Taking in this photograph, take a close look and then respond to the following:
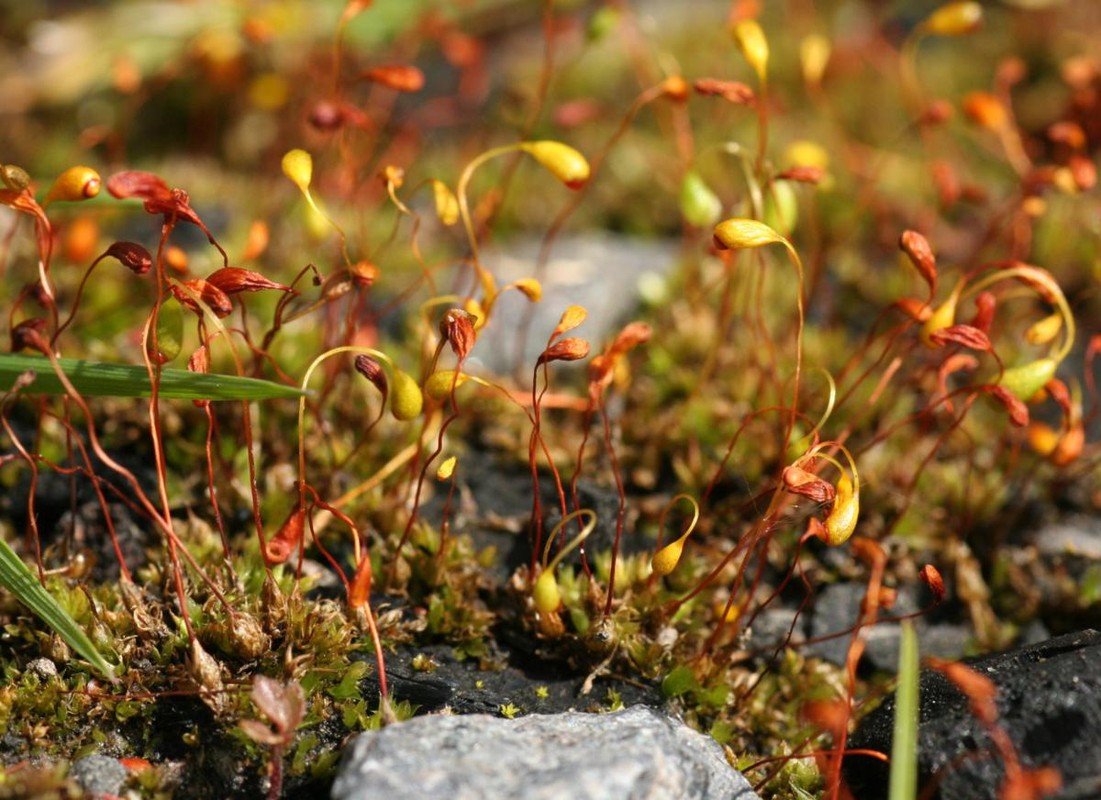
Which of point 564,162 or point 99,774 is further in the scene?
point 564,162

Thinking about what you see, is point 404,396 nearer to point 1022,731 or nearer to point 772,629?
point 772,629

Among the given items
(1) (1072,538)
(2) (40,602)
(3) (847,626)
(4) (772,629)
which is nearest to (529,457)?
(4) (772,629)

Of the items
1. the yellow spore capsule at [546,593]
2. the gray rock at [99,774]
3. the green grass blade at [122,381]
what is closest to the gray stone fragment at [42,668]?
the gray rock at [99,774]

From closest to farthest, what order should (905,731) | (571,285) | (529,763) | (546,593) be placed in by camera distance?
(905,731) → (529,763) → (546,593) → (571,285)

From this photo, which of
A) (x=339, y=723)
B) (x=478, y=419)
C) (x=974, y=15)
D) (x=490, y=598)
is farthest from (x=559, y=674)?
(x=974, y=15)

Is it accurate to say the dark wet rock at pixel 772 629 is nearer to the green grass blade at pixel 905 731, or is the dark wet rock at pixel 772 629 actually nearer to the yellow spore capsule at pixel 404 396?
the green grass blade at pixel 905 731

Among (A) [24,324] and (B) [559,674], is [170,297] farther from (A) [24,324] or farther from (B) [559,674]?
(B) [559,674]
